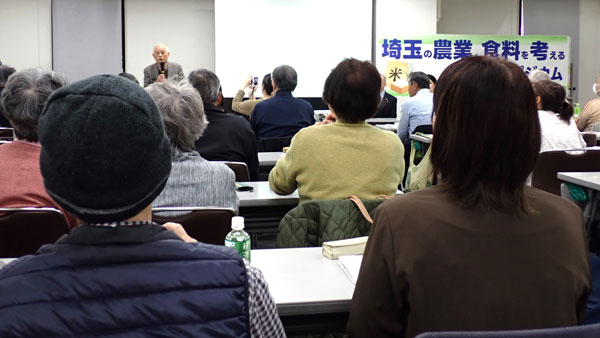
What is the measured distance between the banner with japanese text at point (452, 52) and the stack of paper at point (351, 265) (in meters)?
7.51

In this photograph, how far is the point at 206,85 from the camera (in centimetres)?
368

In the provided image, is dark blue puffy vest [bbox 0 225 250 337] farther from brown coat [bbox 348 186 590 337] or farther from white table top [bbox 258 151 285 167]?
white table top [bbox 258 151 285 167]

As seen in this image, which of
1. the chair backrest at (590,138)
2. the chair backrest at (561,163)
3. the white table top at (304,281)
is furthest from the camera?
the chair backrest at (590,138)

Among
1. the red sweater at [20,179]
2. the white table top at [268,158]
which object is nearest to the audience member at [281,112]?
the white table top at [268,158]

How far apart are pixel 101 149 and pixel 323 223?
131cm

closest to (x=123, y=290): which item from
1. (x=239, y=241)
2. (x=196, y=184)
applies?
(x=239, y=241)

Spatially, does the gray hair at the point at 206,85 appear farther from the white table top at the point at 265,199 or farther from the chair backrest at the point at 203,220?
the chair backrest at the point at 203,220

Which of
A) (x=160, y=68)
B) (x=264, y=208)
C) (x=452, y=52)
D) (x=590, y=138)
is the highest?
(x=452, y=52)

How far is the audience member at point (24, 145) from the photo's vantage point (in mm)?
2350

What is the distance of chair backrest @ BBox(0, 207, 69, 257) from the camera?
2.08 meters

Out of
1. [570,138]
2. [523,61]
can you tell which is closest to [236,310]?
[570,138]

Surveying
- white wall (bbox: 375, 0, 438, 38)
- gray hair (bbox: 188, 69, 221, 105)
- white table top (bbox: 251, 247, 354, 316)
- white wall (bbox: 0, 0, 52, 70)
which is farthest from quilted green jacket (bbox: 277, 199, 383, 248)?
white wall (bbox: 0, 0, 52, 70)

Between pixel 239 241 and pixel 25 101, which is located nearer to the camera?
pixel 239 241

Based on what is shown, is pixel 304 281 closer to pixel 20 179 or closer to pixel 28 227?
pixel 28 227
